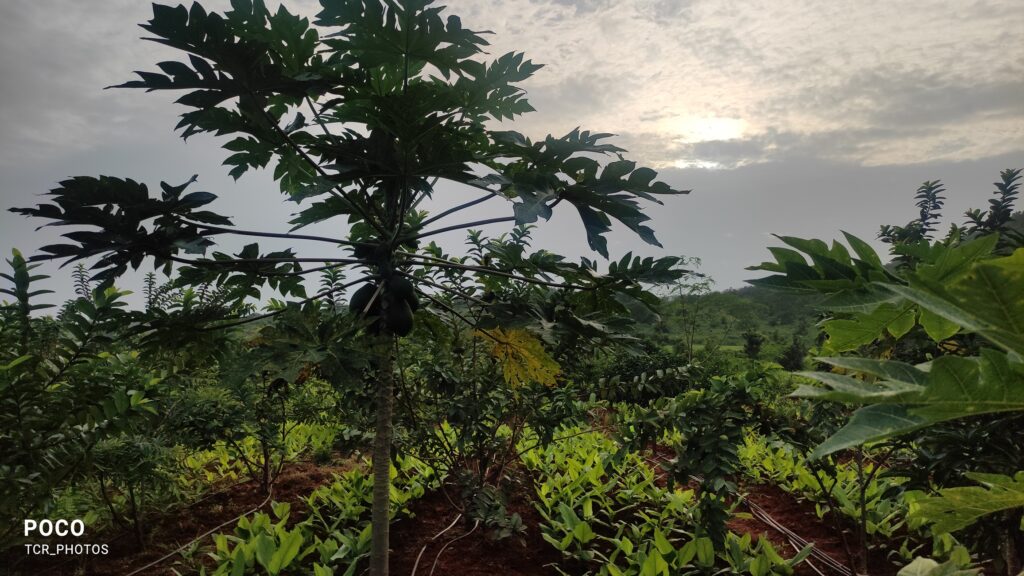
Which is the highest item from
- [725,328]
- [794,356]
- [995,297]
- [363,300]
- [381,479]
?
[363,300]

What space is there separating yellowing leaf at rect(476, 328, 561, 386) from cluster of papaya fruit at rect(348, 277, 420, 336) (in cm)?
30

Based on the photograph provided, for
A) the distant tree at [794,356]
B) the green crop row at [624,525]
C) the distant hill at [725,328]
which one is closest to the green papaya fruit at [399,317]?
the green crop row at [624,525]

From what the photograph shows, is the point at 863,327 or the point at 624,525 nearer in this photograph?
the point at 863,327

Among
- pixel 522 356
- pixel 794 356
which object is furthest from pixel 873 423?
pixel 794 356

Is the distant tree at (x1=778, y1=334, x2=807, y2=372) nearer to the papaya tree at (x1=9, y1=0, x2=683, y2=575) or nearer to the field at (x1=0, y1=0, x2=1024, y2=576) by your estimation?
the field at (x1=0, y1=0, x2=1024, y2=576)

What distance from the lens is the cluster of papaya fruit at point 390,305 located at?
74.5 inches

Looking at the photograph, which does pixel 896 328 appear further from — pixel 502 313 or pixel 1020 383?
pixel 502 313

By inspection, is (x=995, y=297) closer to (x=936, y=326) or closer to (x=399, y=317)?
(x=936, y=326)

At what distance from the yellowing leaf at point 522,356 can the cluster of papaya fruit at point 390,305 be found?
11.9 inches

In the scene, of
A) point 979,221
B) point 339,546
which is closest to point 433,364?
point 339,546

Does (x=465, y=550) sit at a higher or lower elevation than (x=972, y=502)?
lower

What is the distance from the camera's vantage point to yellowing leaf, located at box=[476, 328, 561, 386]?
1873mm

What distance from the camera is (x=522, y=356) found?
1913mm

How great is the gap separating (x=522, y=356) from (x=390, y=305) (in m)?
0.55
